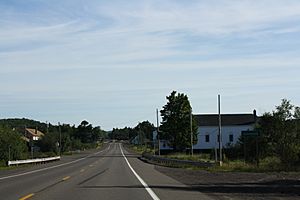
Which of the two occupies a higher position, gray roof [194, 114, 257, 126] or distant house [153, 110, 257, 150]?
gray roof [194, 114, 257, 126]

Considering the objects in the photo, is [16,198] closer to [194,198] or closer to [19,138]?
[194,198]

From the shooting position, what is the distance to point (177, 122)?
3740 inches

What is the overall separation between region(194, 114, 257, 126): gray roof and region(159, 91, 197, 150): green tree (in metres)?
11.4

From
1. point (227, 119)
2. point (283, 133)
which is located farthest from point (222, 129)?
point (283, 133)

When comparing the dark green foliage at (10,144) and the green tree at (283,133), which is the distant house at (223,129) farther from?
the green tree at (283,133)

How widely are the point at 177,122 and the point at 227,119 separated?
1800 centimetres

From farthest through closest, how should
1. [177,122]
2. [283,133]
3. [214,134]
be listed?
1. [214,134]
2. [177,122]
3. [283,133]

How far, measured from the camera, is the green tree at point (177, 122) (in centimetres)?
9369

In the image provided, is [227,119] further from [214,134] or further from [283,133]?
[283,133]

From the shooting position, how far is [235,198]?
17234 mm

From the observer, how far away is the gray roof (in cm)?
10769

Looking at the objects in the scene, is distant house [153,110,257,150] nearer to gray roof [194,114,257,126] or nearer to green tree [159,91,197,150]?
gray roof [194,114,257,126]

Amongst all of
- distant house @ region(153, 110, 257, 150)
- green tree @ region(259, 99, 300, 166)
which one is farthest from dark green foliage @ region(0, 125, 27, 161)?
green tree @ region(259, 99, 300, 166)

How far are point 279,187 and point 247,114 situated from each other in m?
91.8
